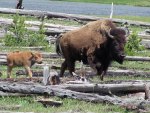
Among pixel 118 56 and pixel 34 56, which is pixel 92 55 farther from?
pixel 34 56

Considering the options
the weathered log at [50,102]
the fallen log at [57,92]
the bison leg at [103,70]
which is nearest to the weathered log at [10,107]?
the weathered log at [50,102]

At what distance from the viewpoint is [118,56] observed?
1534 centimetres

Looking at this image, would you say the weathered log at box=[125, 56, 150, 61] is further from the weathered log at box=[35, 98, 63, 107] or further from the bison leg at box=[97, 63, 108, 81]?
the weathered log at box=[35, 98, 63, 107]

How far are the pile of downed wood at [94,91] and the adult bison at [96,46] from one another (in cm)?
304


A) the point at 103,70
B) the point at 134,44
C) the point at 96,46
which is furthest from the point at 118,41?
the point at 134,44

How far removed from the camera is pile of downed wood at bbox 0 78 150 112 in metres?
11.1

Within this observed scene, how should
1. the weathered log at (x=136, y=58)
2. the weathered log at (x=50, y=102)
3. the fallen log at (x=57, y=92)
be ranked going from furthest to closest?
the weathered log at (x=136, y=58)
the fallen log at (x=57, y=92)
the weathered log at (x=50, y=102)

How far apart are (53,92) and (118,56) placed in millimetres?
4328

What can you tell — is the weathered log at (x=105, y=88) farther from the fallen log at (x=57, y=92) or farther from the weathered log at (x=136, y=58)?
the weathered log at (x=136, y=58)

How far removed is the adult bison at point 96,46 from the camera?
1534 cm

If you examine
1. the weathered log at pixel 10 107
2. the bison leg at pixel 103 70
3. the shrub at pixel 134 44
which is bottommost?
the shrub at pixel 134 44

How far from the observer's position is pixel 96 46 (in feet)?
50.9

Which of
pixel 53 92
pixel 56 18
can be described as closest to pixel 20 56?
pixel 53 92

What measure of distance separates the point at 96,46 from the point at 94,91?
12.1 feet
